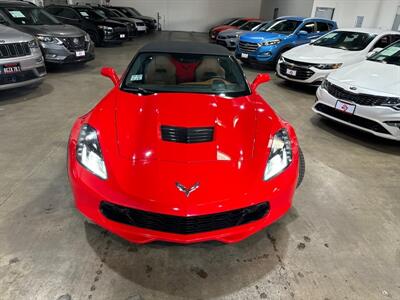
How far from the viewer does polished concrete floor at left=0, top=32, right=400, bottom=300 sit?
164 cm

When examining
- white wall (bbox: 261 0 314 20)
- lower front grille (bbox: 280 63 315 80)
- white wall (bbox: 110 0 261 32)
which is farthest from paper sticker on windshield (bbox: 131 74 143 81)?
white wall (bbox: 110 0 261 32)

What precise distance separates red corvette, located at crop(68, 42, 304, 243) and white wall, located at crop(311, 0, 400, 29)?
995cm

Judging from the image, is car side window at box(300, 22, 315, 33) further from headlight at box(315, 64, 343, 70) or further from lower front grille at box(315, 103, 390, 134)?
lower front grille at box(315, 103, 390, 134)

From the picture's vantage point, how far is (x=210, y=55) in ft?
8.64

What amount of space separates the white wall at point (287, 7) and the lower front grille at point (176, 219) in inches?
489

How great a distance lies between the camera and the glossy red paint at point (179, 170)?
151 cm

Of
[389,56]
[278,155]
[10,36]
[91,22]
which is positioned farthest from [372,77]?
[91,22]

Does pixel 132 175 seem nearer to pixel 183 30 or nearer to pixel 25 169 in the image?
pixel 25 169

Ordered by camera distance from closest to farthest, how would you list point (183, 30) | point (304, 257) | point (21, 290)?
1. point (21, 290)
2. point (304, 257)
3. point (183, 30)

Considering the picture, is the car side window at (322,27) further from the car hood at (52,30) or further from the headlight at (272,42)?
the car hood at (52,30)

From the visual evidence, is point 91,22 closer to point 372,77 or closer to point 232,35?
point 232,35

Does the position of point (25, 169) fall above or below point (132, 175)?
below

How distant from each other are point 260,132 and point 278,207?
0.51m

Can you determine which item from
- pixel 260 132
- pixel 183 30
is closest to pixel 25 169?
pixel 260 132
